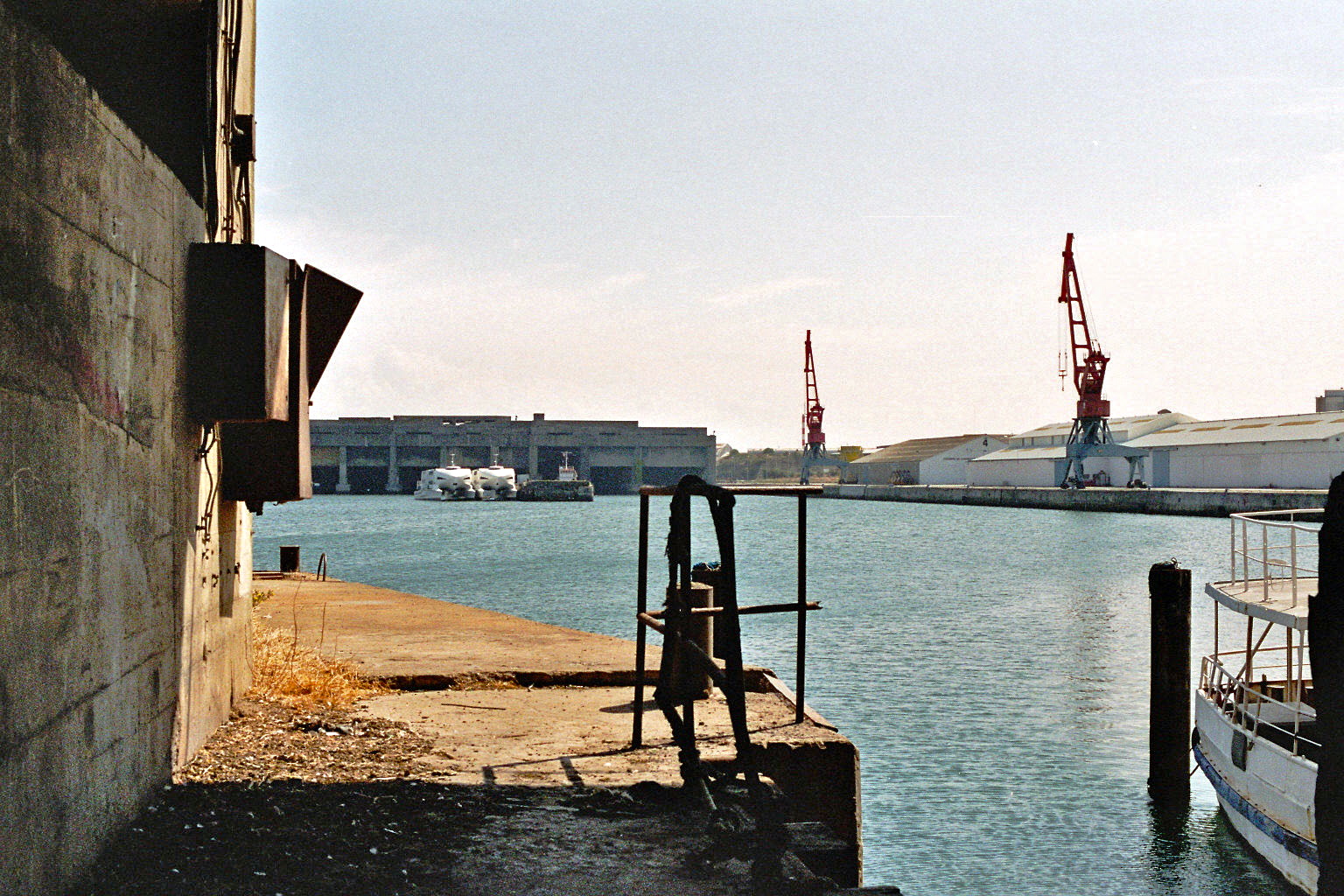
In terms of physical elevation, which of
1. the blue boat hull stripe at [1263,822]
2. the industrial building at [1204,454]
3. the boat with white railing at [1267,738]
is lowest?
the blue boat hull stripe at [1263,822]

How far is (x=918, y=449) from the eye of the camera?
478 feet

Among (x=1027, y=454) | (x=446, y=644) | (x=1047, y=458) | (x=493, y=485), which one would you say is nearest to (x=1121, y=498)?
(x=1047, y=458)

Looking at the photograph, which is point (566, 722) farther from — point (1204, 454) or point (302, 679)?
point (1204, 454)

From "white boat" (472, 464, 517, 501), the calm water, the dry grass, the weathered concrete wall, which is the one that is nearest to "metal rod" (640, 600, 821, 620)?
the dry grass

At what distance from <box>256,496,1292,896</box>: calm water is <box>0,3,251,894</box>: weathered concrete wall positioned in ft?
26.9

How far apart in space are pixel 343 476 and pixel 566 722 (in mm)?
148052

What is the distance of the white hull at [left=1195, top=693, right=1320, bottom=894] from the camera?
11664 millimetres

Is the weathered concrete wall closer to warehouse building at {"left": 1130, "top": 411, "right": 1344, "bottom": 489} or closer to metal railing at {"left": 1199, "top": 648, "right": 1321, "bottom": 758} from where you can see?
metal railing at {"left": 1199, "top": 648, "right": 1321, "bottom": 758}

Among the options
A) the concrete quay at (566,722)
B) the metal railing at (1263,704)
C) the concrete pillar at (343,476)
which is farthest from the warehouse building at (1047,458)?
the concrete quay at (566,722)

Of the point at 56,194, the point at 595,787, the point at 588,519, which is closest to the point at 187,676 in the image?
the point at 595,787

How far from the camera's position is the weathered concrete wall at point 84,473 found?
4289 mm

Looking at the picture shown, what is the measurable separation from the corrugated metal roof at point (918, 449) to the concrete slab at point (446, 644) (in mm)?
118782

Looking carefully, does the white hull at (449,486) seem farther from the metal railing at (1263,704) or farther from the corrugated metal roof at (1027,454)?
the metal railing at (1263,704)

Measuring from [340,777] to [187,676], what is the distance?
3.57ft
